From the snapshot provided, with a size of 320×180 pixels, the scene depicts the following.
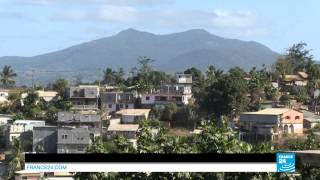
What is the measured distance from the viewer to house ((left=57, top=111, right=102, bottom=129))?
152ft

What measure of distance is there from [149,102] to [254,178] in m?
43.7

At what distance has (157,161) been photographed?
5770mm

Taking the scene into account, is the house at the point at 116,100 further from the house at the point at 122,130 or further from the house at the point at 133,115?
the house at the point at 122,130

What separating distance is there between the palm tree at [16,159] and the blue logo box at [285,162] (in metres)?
30.5

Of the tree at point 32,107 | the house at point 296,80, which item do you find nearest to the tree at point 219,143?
the tree at point 32,107

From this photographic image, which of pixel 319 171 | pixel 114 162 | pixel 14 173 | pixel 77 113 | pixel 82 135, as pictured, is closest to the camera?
pixel 114 162

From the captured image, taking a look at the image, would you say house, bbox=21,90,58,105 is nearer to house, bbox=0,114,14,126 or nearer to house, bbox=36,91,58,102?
house, bbox=36,91,58,102

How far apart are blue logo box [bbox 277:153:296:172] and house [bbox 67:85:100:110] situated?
1979 inches

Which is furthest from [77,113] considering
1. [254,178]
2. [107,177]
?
[254,178]

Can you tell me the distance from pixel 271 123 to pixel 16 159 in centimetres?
1730

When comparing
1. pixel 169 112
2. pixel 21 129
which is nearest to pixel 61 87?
pixel 21 129

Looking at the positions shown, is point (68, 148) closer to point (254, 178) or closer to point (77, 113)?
point (77, 113)

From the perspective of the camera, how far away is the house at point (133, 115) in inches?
1917

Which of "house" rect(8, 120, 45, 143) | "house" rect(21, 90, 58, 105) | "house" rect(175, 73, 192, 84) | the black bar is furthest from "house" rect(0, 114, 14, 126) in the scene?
the black bar
